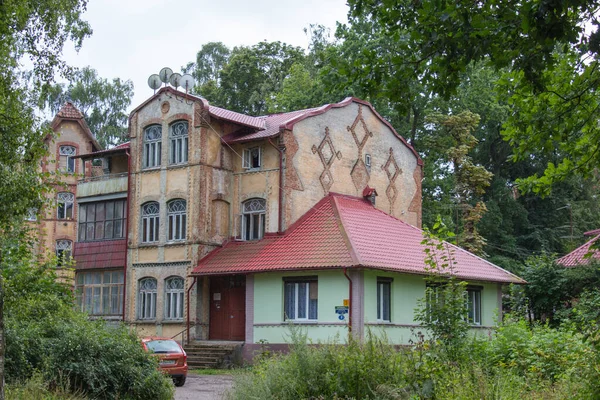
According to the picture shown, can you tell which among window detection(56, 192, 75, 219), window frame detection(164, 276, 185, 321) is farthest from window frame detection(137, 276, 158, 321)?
window detection(56, 192, 75, 219)

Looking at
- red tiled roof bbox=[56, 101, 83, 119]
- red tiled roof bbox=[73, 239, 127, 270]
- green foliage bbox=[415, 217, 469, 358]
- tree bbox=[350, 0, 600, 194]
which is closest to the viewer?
tree bbox=[350, 0, 600, 194]

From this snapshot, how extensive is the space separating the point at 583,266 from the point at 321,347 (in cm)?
2004

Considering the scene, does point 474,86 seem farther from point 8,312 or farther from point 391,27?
point 391,27

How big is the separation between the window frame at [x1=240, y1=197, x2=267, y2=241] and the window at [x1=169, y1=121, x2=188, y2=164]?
3.31 m

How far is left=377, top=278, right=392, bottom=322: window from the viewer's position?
3161 centimetres

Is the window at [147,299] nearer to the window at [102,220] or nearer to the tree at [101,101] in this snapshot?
the window at [102,220]

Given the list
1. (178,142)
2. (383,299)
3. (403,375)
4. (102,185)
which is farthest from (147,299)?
(403,375)

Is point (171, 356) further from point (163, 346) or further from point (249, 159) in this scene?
point (249, 159)

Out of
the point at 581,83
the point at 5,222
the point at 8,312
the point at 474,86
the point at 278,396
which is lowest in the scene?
the point at 278,396

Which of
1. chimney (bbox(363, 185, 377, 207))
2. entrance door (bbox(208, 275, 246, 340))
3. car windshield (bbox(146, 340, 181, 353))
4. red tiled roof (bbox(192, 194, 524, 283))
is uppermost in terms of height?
chimney (bbox(363, 185, 377, 207))

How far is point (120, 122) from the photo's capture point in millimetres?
66938

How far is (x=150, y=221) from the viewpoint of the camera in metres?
37.2

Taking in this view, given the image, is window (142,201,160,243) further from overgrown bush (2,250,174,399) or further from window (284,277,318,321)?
overgrown bush (2,250,174,399)

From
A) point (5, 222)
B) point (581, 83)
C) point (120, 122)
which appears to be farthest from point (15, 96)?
point (120, 122)
